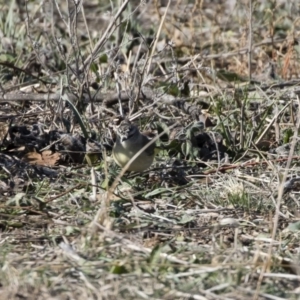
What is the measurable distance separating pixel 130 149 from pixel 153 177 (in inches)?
11.8

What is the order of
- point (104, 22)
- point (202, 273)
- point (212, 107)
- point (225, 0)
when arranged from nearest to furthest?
point (202, 273), point (212, 107), point (104, 22), point (225, 0)

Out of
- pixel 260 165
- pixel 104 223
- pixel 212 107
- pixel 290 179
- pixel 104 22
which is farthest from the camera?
pixel 104 22

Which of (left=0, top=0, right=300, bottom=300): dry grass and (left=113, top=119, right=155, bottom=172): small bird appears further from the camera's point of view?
(left=113, top=119, right=155, bottom=172): small bird

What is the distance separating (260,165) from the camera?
6.28 m

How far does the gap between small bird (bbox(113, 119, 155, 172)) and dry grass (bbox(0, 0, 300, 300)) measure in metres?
0.11

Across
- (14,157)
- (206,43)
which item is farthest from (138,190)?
(206,43)

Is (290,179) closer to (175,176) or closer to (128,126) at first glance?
(175,176)

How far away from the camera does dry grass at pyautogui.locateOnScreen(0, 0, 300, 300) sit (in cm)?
425

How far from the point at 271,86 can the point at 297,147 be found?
1.00 meters

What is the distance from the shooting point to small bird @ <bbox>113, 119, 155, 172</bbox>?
232 inches

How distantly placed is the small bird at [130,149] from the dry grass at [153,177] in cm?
→ 11

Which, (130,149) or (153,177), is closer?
(130,149)

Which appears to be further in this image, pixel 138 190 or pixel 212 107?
pixel 212 107

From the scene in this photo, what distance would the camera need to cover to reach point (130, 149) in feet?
19.5
